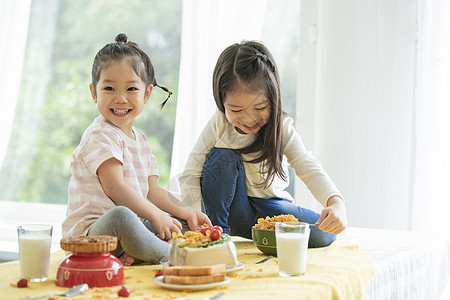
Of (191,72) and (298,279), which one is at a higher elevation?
(191,72)

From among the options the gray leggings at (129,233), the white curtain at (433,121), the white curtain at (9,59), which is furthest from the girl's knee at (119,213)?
the white curtain at (9,59)

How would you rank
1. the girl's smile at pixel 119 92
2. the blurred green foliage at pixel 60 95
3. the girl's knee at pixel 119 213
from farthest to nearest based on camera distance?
the blurred green foliage at pixel 60 95 → the girl's smile at pixel 119 92 → the girl's knee at pixel 119 213

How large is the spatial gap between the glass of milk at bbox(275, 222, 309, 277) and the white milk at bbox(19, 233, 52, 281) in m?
0.48

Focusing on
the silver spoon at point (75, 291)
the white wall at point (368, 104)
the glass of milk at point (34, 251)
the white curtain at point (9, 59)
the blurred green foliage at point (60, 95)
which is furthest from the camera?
the blurred green foliage at point (60, 95)

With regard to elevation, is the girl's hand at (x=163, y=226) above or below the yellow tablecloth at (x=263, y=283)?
above

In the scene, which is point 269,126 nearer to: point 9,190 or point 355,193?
point 355,193

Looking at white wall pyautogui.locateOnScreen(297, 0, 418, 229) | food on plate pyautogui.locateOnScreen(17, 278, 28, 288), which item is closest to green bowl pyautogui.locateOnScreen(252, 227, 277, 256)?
food on plate pyautogui.locateOnScreen(17, 278, 28, 288)

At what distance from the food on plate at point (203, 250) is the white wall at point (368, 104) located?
1.39 meters

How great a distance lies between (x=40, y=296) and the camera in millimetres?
1031

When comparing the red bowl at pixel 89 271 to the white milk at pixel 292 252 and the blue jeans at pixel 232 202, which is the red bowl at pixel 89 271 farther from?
the blue jeans at pixel 232 202

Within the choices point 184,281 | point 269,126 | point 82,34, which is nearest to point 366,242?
point 269,126

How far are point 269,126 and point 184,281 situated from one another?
75 centimetres

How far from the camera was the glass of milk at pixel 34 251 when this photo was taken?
3.82 ft

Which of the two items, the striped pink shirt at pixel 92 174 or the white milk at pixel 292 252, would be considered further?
the striped pink shirt at pixel 92 174
